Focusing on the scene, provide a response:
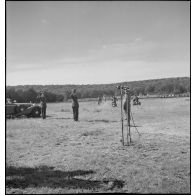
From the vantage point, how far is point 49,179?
20.2 feet

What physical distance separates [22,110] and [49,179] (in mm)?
15625

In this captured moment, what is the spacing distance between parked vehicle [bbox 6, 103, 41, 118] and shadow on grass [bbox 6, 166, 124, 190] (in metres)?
14.1

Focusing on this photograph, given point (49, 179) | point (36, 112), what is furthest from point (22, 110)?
point (49, 179)

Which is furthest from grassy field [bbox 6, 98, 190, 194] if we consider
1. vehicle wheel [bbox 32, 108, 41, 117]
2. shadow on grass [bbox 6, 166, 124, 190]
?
vehicle wheel [bbox 32, 108, 41, 117]

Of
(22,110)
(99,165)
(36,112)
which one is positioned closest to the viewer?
(99,165)

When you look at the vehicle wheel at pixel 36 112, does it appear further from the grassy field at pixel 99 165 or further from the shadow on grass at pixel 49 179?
the shadow on grass at pixel 49 179

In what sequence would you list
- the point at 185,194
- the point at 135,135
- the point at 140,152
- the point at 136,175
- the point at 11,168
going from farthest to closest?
the point at 135,135
the point at 140,152
the point at 11,168
the point at 136,175
the point at 185,194

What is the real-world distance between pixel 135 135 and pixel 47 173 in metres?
5.39

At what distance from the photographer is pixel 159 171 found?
21.2 feet

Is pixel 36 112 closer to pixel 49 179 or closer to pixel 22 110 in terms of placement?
pixel 22 110

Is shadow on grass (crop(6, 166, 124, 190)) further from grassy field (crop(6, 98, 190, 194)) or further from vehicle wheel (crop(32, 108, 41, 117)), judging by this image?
vehicle wheel (crop(32, 108, 41, 117))

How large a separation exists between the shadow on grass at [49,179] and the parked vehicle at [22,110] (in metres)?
14.1

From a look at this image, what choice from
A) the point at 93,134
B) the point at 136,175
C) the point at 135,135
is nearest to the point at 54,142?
the point at 93,134

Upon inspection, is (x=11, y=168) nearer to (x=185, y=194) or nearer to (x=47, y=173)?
(x=47, y=173)
